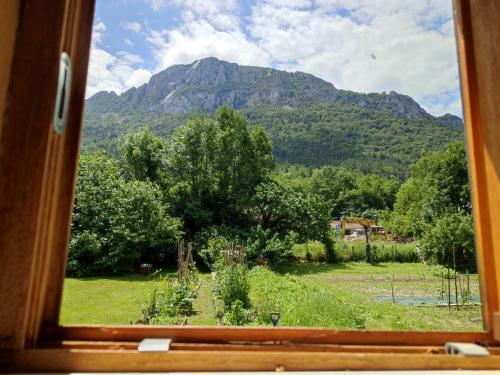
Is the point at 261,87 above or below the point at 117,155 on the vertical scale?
above

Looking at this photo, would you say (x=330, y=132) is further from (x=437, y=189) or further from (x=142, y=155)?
(x=142, y=155)

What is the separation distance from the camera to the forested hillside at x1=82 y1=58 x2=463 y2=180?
1734cm

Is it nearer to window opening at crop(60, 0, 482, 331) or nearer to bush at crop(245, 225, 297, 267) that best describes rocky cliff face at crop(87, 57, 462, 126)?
window opening at crop(60, 0, 482, 331)

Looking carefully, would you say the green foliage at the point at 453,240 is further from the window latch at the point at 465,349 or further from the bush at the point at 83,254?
the window latch at the point at 465,349

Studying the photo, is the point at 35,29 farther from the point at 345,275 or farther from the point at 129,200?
the point at 345,275

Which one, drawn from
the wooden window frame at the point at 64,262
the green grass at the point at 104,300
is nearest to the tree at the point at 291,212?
the green grass at the point at 104,300

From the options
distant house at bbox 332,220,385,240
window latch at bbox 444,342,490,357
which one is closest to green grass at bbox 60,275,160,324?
window latch at bbox 444,342,490,357

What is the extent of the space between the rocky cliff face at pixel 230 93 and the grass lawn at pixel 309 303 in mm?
9718

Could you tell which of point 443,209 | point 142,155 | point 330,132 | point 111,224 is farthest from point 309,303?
point 330,132

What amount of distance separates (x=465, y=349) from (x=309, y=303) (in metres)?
4.77

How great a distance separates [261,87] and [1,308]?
56.4m

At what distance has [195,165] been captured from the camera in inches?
703

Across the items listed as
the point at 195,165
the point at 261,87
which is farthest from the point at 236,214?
the point at 261,87

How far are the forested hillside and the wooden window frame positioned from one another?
12.7 metres
